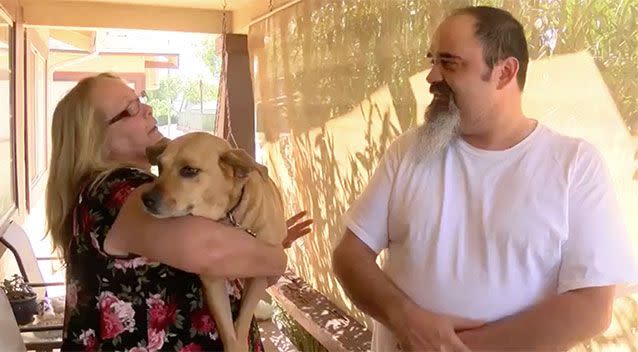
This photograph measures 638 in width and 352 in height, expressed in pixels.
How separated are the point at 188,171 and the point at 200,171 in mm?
27

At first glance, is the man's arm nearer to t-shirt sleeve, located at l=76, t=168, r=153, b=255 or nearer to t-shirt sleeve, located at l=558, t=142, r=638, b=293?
t-shirt sleeve, located at l=558, t=142, r=638, b=293

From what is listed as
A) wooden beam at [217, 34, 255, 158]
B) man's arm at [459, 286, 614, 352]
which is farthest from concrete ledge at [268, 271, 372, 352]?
man's arm at [459, 286, 614, 352]

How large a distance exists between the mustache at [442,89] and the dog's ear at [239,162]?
0.46 m

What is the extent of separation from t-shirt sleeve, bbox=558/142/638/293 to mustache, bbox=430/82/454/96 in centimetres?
33

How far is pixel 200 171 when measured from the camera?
1557mm

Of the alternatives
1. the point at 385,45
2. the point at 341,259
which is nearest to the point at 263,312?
the point at 385,45

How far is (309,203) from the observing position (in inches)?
166

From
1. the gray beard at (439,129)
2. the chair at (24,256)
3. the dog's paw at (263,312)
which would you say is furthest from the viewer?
the dog's paw at (263,312)

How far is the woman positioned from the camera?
1444mm

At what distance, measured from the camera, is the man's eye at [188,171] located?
1543mm

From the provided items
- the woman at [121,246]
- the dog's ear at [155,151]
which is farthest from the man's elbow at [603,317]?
the dog's ear at [155,151]

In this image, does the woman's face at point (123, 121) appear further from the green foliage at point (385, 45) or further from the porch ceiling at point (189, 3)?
the porch ceiling at point (189, 3)

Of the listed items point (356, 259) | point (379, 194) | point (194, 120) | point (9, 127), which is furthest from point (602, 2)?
point (194, 120)

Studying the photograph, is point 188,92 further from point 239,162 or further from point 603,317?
point 603,317
